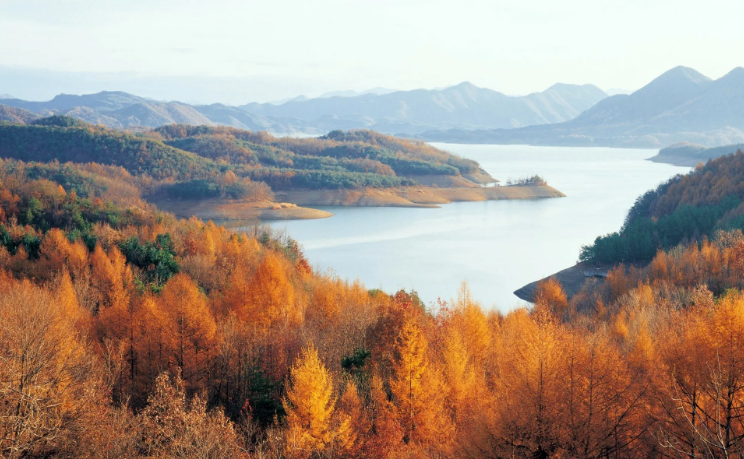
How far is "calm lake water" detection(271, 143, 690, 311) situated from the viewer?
2953 centimetres

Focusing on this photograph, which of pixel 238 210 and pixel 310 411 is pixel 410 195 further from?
pixel 310 411

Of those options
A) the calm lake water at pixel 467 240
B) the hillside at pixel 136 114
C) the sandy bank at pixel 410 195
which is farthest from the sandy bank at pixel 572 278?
the hillside at pixel 136 114

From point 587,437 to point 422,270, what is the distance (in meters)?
24.0

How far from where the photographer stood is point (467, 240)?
40.7 m

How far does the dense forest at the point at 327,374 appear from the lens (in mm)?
7398

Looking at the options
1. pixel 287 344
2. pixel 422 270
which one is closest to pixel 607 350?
pixel 287 344

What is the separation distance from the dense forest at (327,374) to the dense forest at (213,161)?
39.5m

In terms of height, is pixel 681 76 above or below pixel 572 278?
above

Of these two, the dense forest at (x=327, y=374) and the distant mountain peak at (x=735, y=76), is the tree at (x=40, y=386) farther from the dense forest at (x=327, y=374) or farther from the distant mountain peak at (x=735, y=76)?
the distant mountain peak at (x=735, y=76)

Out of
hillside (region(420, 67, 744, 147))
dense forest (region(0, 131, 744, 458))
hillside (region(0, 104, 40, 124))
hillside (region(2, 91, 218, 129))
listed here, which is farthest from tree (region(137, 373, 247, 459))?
hillside (region(2, 91, 218, 129))

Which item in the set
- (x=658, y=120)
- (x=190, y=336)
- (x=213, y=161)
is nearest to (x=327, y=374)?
(x=190, y=336)

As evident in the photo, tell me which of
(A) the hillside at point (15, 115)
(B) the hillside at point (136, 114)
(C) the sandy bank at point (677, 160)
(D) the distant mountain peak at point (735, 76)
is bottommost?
(C) the sandy bank at point (677, 160)

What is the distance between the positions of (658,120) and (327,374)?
17392 cm

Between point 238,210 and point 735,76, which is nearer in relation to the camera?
point 238,210
